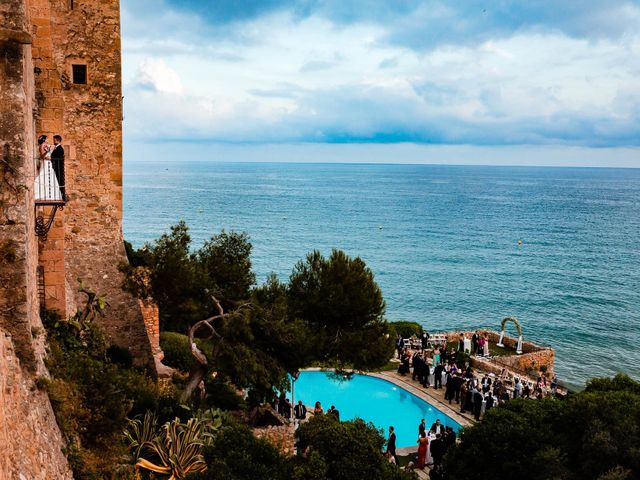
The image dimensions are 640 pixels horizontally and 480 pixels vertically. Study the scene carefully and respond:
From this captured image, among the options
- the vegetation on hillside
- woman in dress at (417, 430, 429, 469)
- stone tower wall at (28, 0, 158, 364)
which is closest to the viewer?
the vegetation on hillside

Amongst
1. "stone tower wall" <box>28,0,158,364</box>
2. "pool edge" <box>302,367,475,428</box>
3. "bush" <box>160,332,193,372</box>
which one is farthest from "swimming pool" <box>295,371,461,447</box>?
"stone tower wall" <box>28,0,158,364</box>

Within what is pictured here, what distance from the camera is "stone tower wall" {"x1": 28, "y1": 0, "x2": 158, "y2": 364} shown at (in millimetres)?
16266

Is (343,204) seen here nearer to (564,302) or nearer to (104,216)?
(564,302)

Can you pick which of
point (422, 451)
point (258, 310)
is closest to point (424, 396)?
point (422, 451)

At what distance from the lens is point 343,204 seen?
133125mm

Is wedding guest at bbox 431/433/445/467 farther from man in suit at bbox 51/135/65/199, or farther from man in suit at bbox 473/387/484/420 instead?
man in suit at bbox 51/135/65/199

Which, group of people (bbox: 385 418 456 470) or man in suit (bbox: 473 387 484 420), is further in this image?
man in suit (bbox: 473 387 484 420)

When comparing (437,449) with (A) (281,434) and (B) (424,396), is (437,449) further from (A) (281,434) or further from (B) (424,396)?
(B) (424,396)

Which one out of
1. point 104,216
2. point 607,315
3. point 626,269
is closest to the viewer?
point 104,216

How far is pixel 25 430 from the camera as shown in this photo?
26.1ft

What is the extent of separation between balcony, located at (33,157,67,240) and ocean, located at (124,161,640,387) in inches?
1278

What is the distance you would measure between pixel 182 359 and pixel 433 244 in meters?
67.4

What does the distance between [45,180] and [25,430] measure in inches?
209

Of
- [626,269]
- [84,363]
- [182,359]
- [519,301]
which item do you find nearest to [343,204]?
[626,269]
